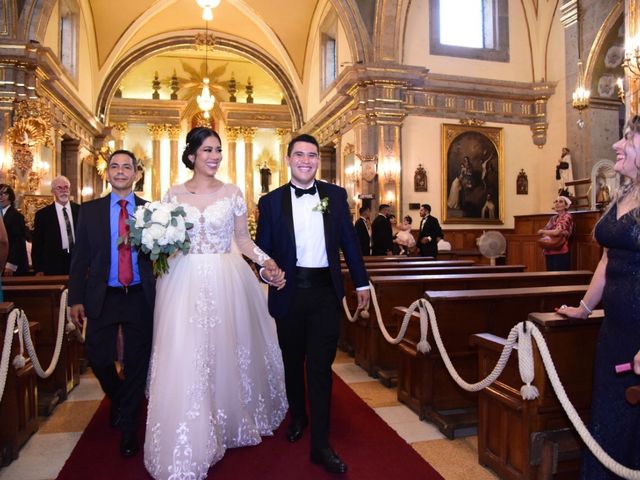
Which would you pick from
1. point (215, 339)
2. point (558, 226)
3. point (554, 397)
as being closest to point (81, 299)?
point (215, 339)

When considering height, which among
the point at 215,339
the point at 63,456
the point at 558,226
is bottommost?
the point at 63,456

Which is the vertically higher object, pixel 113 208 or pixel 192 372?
pixel 113 208

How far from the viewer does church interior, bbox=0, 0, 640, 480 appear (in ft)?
40.5

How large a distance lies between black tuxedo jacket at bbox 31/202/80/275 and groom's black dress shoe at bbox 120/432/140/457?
143 inches

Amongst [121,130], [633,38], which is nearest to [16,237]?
[633,38]

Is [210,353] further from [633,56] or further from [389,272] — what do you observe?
[633,56]

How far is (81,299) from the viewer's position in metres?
3.53

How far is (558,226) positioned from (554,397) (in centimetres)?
567

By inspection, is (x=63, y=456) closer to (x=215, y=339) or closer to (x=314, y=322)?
(x=215, y=339)

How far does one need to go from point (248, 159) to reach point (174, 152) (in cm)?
341

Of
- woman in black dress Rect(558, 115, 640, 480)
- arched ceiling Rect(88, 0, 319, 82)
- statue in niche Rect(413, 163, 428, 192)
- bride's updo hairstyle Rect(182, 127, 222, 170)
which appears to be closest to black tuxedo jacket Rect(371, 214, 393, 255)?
statue in niche Rect(413, 163, 428, 192)

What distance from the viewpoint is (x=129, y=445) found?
351 cm

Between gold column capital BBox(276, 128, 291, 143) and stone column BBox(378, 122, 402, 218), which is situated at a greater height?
gold column capital BBox(276, 128, 291, 143)

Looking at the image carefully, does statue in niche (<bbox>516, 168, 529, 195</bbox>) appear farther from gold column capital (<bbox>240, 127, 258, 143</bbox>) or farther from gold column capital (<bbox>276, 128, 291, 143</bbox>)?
gold column capital (<bbox>240, 127, 258, 143</bbox>)
